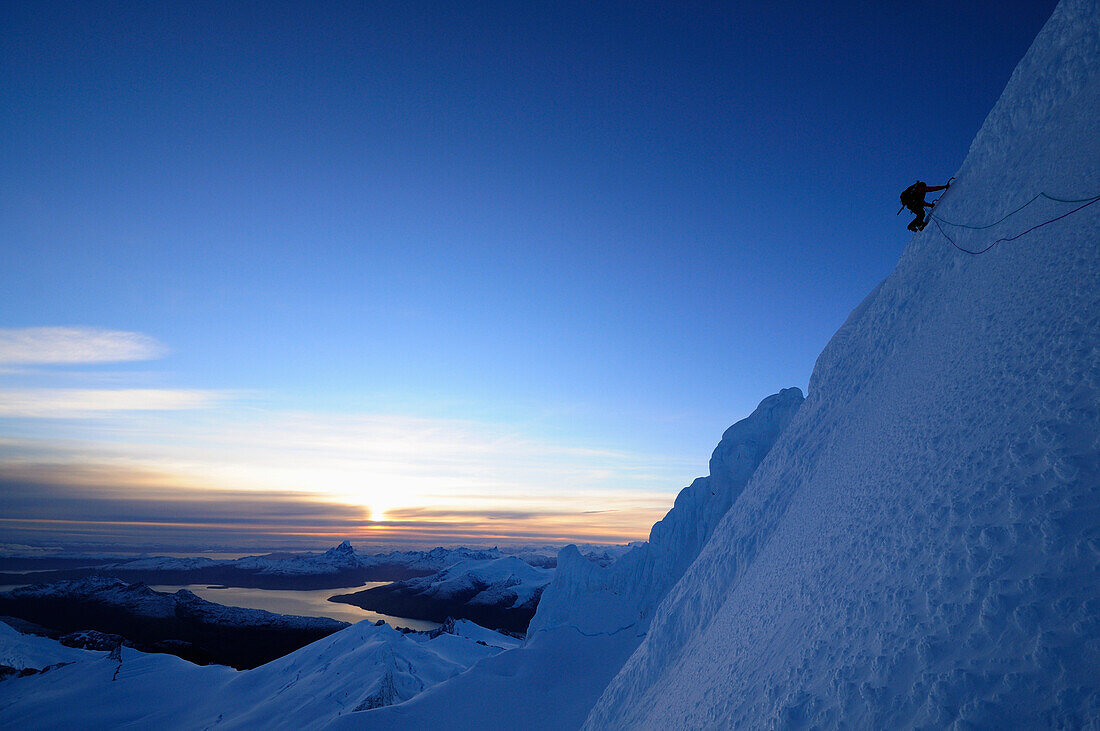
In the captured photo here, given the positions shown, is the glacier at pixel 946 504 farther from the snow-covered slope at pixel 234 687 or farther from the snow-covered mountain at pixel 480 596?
the snow-covered mountain at pixel 480 596

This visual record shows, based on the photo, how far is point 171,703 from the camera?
128ft

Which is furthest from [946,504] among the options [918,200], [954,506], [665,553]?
[665,553]

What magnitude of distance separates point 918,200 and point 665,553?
2234 centimetres

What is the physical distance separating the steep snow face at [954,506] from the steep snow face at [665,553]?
13.9 meters

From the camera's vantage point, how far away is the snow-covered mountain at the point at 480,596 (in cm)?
13738

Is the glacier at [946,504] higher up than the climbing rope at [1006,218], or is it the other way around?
the climbing rope at [1006,218]

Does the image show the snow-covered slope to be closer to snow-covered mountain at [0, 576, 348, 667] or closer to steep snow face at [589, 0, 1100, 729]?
steep snow face at [589, 0, 1100, 729]

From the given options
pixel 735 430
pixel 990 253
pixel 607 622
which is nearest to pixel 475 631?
pixel 607 622

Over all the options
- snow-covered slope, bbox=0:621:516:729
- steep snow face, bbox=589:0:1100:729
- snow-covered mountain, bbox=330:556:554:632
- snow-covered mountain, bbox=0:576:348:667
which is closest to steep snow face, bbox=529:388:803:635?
snow-covered slope, bbox=0:621:516:729

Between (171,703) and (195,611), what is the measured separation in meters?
119

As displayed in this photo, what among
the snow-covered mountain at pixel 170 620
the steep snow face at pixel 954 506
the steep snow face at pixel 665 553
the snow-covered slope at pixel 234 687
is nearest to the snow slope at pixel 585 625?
the steep snow face at pixel 665 553

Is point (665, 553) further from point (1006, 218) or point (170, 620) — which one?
point (170, 620)

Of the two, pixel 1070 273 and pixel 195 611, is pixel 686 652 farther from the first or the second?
pixel 195 611

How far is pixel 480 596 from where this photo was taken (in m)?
154
